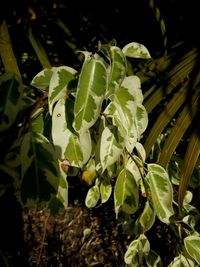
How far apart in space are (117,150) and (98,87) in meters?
0.11

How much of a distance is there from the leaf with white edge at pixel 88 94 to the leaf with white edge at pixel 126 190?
18 centimetres

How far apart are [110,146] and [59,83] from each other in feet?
0.41

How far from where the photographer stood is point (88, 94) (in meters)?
0.53

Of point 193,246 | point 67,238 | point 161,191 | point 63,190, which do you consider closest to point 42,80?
point 63,190

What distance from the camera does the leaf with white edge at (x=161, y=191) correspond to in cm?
68

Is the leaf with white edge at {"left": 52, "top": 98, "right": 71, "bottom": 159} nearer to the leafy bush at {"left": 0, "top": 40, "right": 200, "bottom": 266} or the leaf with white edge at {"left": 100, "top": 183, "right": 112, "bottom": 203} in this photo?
the leafy bush at {"left": 0, "top": 40, "right": 200, "bottom": 266}

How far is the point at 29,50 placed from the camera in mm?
1402

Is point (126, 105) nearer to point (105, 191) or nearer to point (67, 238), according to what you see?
point (105, 191)

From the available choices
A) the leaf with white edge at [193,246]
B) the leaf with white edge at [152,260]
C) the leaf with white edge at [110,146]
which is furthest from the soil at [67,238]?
the leaf with white edge at [110,146]

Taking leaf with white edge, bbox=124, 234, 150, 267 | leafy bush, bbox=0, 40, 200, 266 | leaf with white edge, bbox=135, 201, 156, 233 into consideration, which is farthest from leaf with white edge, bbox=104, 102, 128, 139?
leaf with white edge, bbox=124, 234, 150, 267

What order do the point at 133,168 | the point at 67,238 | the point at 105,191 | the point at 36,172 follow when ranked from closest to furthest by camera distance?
1. the point at 36,172
2. the point at 133,168
3. the point at 105,191
4. the point at 67,238

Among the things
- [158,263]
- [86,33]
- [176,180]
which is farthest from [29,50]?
[158,263]

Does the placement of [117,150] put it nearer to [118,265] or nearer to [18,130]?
[18,130]

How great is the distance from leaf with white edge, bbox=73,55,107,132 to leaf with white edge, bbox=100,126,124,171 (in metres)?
0.07
